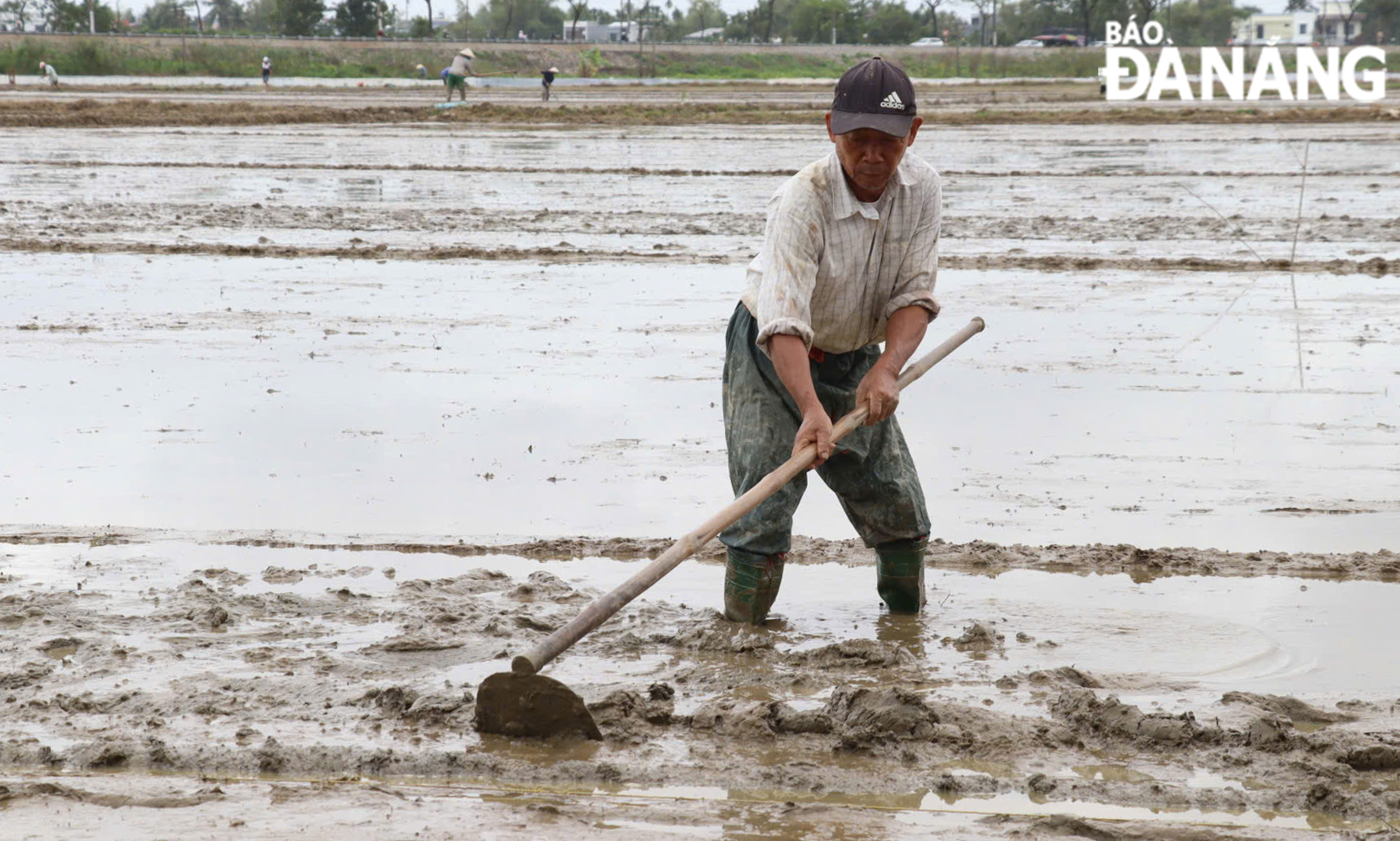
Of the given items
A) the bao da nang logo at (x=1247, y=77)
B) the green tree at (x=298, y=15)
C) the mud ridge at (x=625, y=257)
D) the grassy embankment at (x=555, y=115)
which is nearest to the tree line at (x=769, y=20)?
the green tree at (x=298, y=15)

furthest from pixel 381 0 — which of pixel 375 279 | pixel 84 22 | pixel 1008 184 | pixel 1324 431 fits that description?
pixel 1324 431

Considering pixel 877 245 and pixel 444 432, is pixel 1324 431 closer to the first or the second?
pixel 877 245

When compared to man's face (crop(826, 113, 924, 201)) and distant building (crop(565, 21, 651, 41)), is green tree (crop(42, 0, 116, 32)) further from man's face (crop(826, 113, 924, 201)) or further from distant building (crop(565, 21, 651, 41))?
man's face (crop(826, 113, 924, 201))

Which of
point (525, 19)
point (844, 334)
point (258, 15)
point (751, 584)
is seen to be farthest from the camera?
point (525, 19)

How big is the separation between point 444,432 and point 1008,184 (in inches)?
439

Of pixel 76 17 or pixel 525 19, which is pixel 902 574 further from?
pixel 525 19

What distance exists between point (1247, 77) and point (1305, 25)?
85.6m

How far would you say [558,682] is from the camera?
10.9 ft

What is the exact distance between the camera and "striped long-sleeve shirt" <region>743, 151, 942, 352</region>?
3.49 meters

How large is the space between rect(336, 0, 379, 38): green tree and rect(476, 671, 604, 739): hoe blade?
7356 centimetres

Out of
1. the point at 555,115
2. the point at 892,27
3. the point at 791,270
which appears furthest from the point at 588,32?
the point at 791,270

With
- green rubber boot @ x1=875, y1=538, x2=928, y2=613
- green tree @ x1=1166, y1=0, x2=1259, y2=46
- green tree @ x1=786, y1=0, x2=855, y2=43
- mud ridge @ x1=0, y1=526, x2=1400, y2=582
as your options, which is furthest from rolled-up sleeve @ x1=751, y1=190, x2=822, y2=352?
green tree @ x1=1166, y1=0, x2=1259, y2=46

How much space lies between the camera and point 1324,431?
227 inches

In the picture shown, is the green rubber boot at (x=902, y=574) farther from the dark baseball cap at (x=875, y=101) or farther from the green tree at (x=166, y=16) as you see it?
the green tree at (x=166, y=16)
